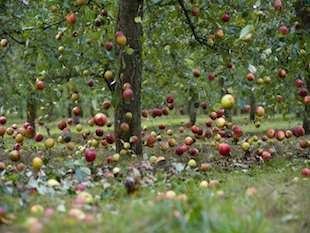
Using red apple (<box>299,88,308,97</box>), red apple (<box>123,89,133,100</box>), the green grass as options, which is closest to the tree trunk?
red apple (<box>123,89,133,100</box>)

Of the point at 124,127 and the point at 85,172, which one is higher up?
the point at 124,127

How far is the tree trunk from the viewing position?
3.55m

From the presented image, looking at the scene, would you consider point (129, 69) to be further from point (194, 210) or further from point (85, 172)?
point (194, 210)

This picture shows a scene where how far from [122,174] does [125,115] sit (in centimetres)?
105

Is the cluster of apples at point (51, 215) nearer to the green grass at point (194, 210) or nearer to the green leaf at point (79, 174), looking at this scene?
the green grass at point (194, 210)

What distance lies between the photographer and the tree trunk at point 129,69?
3.55 metres

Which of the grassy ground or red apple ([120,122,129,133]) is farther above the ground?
red apple ([120,122,129,133])

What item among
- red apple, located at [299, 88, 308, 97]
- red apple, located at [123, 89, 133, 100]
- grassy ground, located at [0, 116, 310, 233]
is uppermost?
red apple, located at [123, 89, 133, 100]

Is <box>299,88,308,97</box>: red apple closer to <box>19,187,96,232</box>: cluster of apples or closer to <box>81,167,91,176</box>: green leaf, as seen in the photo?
<box>81,167,91,176</box>: green leaf

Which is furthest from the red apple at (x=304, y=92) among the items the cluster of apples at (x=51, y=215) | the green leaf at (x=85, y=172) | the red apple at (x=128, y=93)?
the cluster of apples at (x=51, y=215)

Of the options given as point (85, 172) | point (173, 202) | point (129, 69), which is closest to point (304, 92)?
point (129, 69)

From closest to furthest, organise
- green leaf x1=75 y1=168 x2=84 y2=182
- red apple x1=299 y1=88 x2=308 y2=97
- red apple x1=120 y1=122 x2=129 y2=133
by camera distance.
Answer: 1. green leaf x1=75 y1=168 x2=84 y2=182
2. red apple x1=120 y1=122 x2=129 y2=133
3. red apple x1=299 y1=88 x2=308 y2=97

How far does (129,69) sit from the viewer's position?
3633mm

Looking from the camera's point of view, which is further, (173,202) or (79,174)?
(79,174)
